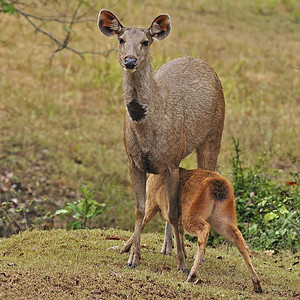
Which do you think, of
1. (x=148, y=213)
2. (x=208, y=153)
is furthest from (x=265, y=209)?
(x=148, y=213)

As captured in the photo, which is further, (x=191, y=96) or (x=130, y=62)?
(x=191, y=96)

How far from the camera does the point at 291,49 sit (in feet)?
60.2

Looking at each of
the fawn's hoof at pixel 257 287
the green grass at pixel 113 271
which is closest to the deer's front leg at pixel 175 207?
the green grass at pixel 113 271

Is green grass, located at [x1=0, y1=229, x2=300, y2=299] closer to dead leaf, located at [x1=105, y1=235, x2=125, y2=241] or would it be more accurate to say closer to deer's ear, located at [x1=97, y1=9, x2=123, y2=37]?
dead leaf, located at [x1=105, y1=235, x2=125, y2=241]

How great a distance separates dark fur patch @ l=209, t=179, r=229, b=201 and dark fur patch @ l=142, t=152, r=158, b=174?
0.68m

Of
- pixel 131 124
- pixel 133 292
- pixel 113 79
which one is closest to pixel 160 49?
pixel 113 79

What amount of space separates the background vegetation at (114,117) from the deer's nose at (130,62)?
7.91 feet

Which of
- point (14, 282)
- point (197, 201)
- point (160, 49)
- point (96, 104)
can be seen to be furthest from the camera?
point (160, 49)

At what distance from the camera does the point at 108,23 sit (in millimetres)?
6375

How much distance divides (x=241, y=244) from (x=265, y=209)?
2.21 m

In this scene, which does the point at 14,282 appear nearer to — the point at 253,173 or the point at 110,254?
the point at 110,254

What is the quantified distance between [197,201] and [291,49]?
13495mm

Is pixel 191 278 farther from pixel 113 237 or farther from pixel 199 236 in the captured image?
pixel 113 237

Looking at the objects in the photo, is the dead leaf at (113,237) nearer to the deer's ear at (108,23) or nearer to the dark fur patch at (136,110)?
the dark fur patch at (136,110)
